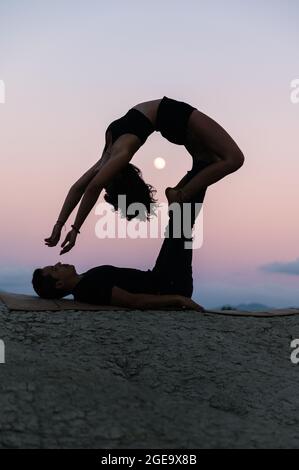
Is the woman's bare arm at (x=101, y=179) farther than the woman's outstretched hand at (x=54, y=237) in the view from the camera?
No

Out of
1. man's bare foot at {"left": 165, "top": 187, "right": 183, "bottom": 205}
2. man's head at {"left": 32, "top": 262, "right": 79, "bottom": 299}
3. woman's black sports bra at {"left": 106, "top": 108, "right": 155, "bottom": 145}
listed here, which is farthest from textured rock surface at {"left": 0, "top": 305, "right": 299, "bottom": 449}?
woman's black sports bra at {"left": 106, "top": 108, "right": 155, "bottom": 145}

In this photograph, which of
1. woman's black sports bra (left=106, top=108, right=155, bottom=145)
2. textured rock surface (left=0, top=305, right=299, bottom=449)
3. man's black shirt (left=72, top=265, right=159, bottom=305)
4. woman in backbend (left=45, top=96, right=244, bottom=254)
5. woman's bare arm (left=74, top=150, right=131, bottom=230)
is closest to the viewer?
textured rock surface (left=0, top=305, right=299, bottom=449)

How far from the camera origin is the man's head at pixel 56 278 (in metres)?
4.99

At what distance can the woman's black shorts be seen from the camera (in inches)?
196

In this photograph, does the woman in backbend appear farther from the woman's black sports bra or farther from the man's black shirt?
the man's black shirt

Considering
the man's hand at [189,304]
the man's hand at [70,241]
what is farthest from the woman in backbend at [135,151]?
the man's hand at [189,304]

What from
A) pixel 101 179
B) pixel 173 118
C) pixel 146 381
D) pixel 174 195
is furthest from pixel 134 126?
pixel 146 381

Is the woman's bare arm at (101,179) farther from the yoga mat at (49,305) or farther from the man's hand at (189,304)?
the man's hand at (189,304)

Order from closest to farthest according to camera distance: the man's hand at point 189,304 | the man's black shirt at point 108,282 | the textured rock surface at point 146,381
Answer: the textured rock surface at point 146,381
the man's black shirt at point 108,282
the man's hand at point 189,304

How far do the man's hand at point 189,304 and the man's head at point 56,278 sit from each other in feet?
3.20

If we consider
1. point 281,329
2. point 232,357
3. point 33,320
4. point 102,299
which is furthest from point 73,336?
point 281,329

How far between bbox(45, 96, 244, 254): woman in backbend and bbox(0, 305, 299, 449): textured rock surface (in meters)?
0.94

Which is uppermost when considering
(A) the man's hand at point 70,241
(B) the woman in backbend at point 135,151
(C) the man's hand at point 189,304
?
(B) the woman in backbend at point 135,151
